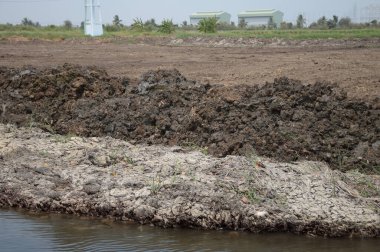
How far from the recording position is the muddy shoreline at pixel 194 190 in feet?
26.2

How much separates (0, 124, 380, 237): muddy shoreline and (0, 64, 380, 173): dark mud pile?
600mm

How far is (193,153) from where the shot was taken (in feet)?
33.5

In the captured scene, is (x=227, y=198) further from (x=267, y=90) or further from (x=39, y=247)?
(x=267, y=90)

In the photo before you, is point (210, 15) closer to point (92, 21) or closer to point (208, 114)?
point (92, 21)

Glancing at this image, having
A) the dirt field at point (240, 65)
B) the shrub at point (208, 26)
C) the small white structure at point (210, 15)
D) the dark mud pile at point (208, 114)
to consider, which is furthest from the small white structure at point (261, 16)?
Result: the dark mud pile at point (208, 114)

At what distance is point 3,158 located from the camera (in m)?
10.6

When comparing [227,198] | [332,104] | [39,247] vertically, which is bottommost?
[39,247]

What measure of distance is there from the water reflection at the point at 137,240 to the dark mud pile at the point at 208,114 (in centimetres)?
235

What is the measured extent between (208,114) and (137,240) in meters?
4.12

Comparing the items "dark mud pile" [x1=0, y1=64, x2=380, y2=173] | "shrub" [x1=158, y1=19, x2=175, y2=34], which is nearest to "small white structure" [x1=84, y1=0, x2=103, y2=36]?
"shrub" [x1=158, y1=19, x2=175, y2=34]

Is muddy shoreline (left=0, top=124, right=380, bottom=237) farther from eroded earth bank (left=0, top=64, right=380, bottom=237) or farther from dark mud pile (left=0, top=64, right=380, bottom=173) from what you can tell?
dark mud pile (left=0, top=64, right=380, bottom=173)

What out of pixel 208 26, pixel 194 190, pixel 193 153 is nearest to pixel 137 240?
pixel 194 190

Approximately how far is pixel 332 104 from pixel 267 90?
4.54ft

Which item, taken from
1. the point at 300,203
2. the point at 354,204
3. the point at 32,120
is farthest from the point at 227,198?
the point at 32,120
